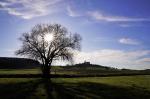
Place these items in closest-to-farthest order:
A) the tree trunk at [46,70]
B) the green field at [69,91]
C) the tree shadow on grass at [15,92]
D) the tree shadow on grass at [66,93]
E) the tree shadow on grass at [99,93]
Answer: the tree shadow on grass at [15,92] → the tree shadow on grass at [66,93] → the green field at [69,91] → the tree shadow on grass at [99,93] → the tree trunk at [46,70]

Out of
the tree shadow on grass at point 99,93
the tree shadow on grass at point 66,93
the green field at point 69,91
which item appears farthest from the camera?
the tree shadow on grass at point 99,93

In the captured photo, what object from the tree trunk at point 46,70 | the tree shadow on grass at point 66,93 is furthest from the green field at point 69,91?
the tree trunk at point 46,70

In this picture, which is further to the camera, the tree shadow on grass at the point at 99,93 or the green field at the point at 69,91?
the tree shadow on grass at the point at 99,93

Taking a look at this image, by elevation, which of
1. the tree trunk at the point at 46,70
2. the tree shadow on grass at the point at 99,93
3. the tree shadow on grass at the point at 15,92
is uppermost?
the tree trunk at the point at 46,70

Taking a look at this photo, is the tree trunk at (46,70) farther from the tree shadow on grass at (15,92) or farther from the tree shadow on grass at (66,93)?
the tree shadow on grass at (15,92)

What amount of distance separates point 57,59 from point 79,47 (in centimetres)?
739

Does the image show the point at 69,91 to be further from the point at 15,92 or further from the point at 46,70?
the point at 46,70

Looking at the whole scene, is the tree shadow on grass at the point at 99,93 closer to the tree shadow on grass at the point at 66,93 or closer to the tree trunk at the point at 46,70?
the tree shadow on grass at the point at 66,93

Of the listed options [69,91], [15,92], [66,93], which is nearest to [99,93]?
[69,91]

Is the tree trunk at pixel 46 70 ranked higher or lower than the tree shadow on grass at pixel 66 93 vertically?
higher

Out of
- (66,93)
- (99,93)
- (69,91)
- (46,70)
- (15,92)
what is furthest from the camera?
(46,70)

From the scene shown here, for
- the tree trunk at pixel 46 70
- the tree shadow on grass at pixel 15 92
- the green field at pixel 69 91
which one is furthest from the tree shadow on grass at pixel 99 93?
the tree trunk at pixel 46 70

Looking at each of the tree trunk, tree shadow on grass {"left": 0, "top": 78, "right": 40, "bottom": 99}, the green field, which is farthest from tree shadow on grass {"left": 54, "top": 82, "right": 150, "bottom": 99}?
the tree trunk

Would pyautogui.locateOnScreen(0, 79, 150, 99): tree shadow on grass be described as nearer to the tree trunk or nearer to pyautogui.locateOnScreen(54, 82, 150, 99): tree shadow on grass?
pyautogui.locateOnScreen(54, 82, 150, 99): tree shadow on grass
